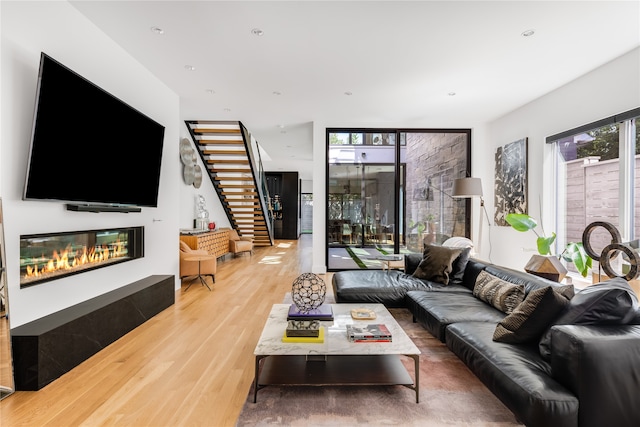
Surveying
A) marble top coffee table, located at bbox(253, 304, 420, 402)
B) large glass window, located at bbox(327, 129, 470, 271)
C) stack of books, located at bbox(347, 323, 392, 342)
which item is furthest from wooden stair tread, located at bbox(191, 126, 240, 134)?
stack of books, located at bbox(347, 323, 392, 342)

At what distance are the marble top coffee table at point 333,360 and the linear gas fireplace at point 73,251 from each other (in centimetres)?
184

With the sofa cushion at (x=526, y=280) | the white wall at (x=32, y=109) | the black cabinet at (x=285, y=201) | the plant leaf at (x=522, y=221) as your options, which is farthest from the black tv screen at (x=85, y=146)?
the black cabinet at (x=285, y=201)

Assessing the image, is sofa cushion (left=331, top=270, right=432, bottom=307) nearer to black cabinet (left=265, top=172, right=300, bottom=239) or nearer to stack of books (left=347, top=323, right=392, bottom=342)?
stack of books (left=347, top=323, right=392, bottom=342)

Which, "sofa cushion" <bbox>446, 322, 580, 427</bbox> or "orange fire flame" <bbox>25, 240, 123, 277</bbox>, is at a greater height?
"orange fire flame" <bbox>25, 240, 123, 277</bbox>

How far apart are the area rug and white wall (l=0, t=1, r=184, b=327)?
6.11 feet

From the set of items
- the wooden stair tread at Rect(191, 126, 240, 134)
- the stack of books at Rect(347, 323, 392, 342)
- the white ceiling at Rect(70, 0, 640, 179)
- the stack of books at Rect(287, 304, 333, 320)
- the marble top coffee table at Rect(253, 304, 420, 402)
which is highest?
the white ceiling at Rect(70, 0, 640, 179)

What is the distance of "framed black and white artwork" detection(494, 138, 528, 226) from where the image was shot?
529cm

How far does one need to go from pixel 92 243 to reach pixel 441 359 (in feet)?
10.8

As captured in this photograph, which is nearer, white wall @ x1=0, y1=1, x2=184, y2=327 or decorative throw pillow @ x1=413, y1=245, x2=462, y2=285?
white wall @ x1=0, y1=1, x2=184, y2=327

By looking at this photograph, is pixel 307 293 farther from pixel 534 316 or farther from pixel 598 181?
pixel 598 181

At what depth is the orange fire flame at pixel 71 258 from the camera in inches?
104

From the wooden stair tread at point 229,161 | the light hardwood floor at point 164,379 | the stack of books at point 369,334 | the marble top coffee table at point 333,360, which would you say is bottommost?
the light hardwood floor at point 164,379

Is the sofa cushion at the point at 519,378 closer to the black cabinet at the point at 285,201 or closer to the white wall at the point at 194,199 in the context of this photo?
the white wall at the point at 194,199

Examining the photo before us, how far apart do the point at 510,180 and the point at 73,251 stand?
598 centimetres
